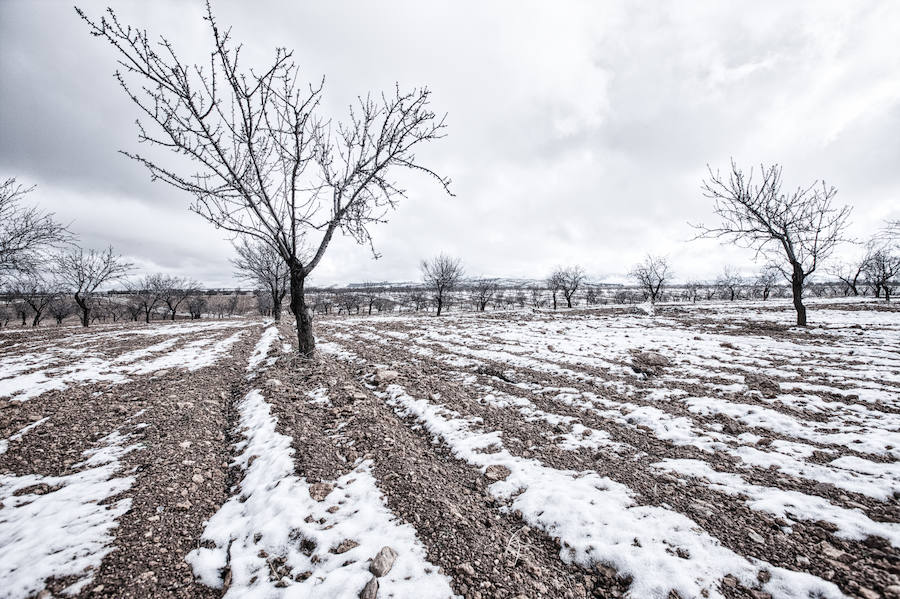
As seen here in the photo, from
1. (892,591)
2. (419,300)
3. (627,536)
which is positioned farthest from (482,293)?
(892,591)

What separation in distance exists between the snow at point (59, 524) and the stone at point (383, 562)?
2074mm

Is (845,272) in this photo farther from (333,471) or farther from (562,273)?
(333,471)

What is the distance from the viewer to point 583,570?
2402mm

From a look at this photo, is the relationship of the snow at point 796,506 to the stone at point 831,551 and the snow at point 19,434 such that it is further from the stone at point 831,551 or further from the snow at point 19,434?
the snow at point 19,434

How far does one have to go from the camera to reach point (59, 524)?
2863 millimetres

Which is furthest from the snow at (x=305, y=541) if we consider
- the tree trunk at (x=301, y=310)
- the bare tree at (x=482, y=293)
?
the bare tree at (x=482, y=293)

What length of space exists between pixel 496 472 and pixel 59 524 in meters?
4.28

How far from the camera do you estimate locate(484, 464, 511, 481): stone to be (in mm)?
3654

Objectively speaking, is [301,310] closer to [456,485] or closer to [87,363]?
[87,363]

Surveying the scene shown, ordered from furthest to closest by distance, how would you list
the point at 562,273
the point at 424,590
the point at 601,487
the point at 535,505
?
the point at 562,273, the point at 601,487, the point at 535,505, the point at 424,590

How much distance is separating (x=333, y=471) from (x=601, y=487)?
10.1 feet

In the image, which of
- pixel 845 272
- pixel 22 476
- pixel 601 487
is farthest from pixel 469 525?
pixel 845 272

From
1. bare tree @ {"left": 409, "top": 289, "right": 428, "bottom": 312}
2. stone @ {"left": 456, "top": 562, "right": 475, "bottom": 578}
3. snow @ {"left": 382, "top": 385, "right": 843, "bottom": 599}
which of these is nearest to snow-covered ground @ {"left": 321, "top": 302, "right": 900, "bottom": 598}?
snow @ {"left": 382, "top": 385, "right": 843, "bottom": 599}

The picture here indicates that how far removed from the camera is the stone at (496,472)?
3.65 meters
